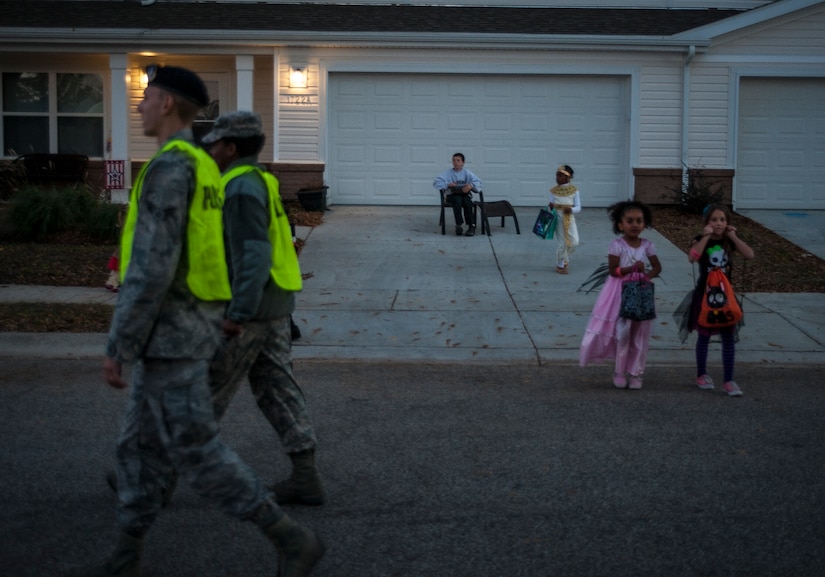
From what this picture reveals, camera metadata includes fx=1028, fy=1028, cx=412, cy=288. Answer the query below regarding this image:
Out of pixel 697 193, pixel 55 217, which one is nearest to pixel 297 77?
pixel 55 217

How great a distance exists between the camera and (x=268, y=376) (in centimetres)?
477

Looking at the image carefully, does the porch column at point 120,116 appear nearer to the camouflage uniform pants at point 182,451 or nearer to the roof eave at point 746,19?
the roof eave at point 746,19

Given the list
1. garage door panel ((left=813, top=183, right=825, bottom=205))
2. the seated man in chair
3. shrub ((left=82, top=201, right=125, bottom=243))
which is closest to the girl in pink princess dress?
the seated man in chair

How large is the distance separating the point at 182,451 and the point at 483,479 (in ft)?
6.78

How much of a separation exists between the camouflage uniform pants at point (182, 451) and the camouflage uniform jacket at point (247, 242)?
416 mm

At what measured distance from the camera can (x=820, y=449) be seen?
602cm

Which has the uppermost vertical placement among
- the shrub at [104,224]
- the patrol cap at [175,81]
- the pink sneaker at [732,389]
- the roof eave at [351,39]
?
the roof eave at [351,39]

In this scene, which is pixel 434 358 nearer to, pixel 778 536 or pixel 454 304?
pixel 454 304

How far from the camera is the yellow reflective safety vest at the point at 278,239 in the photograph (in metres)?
4.40

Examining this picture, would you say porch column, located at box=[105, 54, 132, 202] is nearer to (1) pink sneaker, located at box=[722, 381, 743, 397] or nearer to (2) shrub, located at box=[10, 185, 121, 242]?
(2) shrub, located at box=[10, 185, 121, 242]

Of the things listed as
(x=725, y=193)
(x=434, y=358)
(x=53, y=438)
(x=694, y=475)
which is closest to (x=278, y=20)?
(x=725, y=193)

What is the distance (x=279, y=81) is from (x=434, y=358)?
32.5 ft

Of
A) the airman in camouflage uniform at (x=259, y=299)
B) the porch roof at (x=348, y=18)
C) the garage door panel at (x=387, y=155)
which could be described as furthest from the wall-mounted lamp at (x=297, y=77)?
the airman in camouflage uniform at (x=259, y=299)

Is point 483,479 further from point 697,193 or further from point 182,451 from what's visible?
point 697,193
